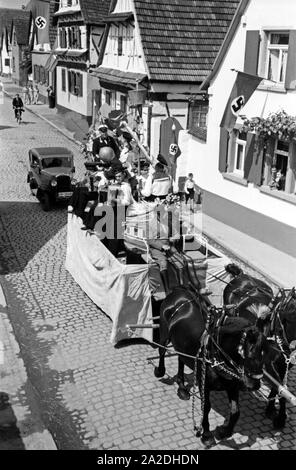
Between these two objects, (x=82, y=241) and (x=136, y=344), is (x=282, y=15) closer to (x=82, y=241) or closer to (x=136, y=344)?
(x=82, y=241)

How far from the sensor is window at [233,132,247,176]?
48.9 ft

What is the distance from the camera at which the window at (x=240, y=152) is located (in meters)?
14.9

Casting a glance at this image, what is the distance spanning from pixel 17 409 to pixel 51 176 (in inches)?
409

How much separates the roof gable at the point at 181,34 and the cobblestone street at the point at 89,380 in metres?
9.95

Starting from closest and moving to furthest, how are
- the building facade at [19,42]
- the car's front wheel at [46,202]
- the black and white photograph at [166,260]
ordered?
the black and white photograph at [166,260]
the car's front wheel at [46,202]
the building facade at [19,42]

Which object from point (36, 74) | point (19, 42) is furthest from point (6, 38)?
point (36, 74)

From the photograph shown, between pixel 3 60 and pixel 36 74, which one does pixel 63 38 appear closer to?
pixel 36 74

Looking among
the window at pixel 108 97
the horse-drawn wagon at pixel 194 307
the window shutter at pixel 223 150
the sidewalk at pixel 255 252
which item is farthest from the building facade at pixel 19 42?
the horse-drawn wagon at pixel 194 307

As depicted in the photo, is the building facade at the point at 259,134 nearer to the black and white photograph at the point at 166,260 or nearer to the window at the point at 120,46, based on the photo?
the black and white photograph at the point at 166,260

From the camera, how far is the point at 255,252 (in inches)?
526

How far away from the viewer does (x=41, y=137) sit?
29.9 meters

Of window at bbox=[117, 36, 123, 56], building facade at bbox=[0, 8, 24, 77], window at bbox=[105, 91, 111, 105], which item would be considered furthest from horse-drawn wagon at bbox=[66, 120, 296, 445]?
building facade at bbox=[0, 8, 24, 77]

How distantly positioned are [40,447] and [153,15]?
1783 cm
